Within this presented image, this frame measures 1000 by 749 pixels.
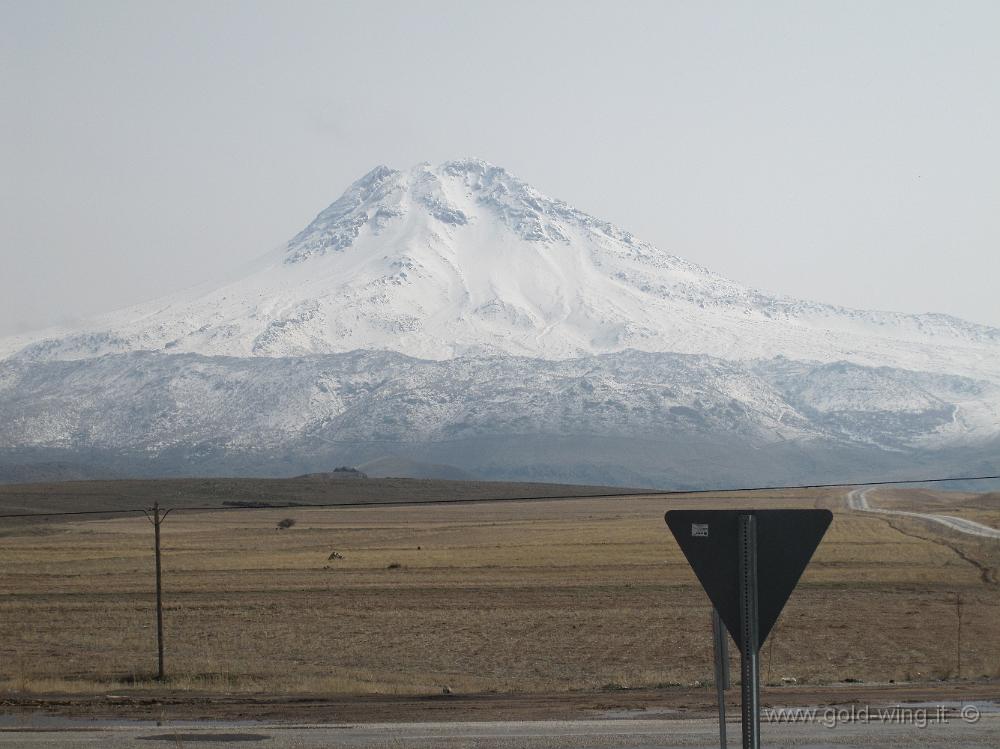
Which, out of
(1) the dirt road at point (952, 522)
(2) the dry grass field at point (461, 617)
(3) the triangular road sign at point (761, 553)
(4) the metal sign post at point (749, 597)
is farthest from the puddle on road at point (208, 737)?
(1) the dirt road at point (952, 522)

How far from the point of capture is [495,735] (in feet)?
52.0

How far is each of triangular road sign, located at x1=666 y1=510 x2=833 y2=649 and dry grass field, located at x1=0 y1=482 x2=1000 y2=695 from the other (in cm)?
1324

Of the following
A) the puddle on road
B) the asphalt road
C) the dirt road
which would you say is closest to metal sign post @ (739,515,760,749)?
the asphalt road

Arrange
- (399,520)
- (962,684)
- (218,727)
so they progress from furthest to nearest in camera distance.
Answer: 1. (399,520)
2. (962,684)
3. (218,727)

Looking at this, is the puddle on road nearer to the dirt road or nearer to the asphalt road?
the asphalt road

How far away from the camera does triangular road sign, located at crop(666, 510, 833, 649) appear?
972cm

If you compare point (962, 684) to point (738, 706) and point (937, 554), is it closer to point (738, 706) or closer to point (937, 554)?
point (738, 706)

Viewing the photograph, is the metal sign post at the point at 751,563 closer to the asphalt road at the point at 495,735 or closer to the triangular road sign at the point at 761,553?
the triangular road sign at the point at 761,553

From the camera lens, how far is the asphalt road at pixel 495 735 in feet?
49.4

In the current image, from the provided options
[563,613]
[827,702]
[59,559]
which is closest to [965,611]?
[563,613]

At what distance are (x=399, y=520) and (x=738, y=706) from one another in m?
113

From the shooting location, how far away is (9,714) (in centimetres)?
1853

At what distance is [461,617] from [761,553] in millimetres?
30376

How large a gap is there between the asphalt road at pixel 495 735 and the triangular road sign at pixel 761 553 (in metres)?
5.58
